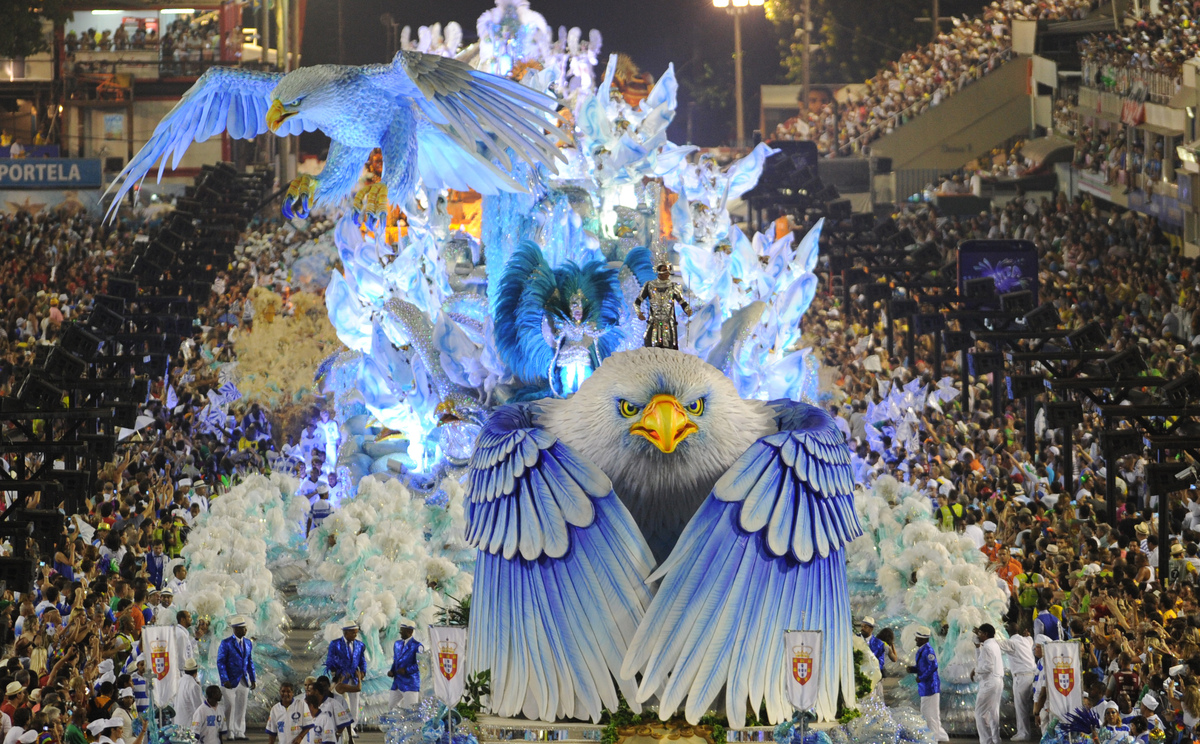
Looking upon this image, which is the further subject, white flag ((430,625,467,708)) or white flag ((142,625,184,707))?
white flag ((142,625,184,707))

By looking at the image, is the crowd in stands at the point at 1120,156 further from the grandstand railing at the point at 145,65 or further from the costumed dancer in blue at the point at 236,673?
the grandstand railing at the point at 145,65

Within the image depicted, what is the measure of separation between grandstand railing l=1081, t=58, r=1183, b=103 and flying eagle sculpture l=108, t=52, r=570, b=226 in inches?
650

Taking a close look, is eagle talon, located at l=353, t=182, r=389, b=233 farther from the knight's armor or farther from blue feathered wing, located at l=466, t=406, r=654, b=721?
blue feathered wing, located at l=466, t=406, r=654, b=721

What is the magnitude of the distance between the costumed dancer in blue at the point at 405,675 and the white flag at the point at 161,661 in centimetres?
237

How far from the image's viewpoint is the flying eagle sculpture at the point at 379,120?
11.2 m

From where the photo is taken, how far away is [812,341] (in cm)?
2550

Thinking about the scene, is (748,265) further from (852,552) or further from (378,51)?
(378,51)

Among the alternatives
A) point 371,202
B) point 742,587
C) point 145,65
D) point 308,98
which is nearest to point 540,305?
point 371,202

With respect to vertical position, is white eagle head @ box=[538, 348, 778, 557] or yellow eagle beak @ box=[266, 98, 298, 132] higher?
yellow eagle beak @ box=[266, 98, 298, 132]

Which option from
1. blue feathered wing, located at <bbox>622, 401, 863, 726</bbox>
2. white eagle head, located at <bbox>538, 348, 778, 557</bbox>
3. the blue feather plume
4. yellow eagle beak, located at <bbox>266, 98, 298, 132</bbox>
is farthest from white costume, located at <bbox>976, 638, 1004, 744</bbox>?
yellow eagle beak, located at <bbox>266, 98, 298, 132</bbox>

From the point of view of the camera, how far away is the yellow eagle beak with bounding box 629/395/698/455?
820 centimetres

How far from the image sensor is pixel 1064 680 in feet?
30.3

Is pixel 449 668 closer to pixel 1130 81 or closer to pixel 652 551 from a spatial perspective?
pixel 652 551

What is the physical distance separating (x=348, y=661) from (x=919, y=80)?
1227 inches
